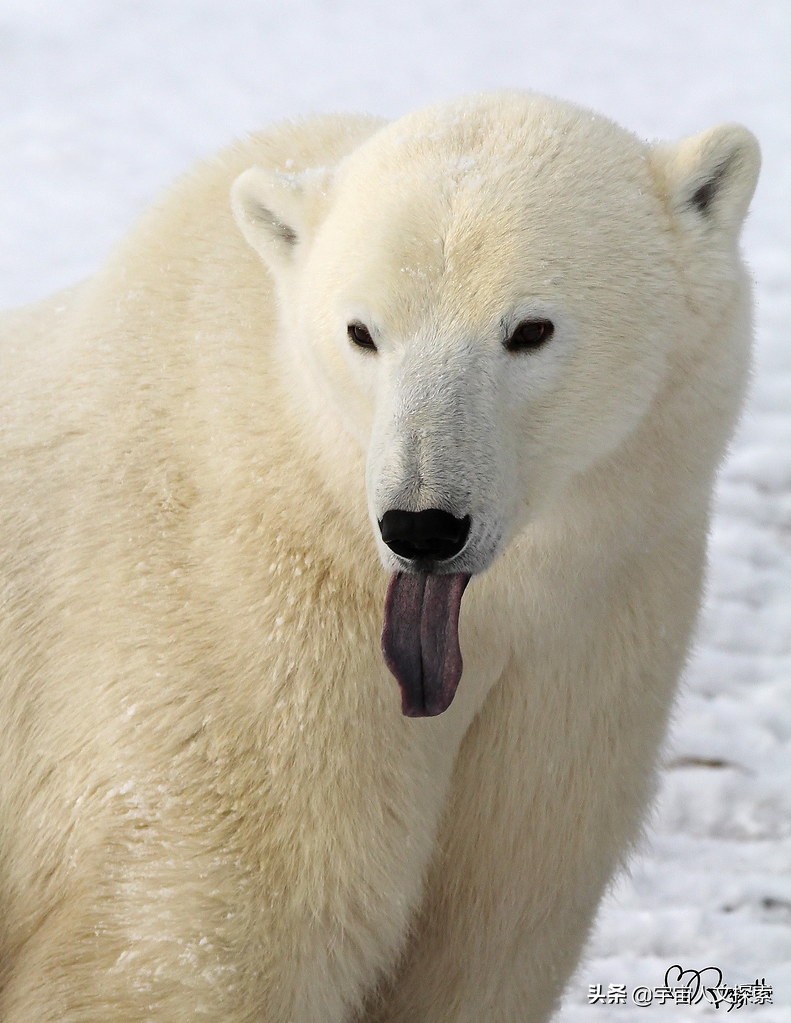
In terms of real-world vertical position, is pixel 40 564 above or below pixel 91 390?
below

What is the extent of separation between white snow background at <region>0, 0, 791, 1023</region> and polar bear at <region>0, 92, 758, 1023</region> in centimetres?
147

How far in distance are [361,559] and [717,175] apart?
1.07m

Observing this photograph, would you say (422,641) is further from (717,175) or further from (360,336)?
(717,175)

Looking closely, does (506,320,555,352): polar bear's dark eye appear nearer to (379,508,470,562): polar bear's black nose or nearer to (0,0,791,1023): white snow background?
(379,508,470,562): polar bear's black nose

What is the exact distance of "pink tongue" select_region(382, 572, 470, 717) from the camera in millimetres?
2691

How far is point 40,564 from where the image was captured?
3.20 m

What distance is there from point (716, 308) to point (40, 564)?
1.59m

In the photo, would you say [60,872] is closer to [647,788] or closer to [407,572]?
[407,572]

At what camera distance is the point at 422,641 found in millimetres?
2705

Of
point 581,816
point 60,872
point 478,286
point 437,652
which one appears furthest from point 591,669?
point 60,872

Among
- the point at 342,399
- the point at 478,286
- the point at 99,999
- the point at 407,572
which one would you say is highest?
the point at 478,286

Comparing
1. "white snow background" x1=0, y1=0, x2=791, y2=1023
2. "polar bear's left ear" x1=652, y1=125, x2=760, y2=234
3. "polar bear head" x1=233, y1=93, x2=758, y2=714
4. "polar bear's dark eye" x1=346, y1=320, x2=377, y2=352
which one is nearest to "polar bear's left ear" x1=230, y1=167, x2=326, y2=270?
"polar bear head" x1=233, y1=93, x2=758, y2=714

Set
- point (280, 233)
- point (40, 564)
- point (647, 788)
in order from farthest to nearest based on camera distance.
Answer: point (647, 788) → point (40, 564) → point (280, 233)

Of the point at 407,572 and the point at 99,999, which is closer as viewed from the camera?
A: the point at 407,572
